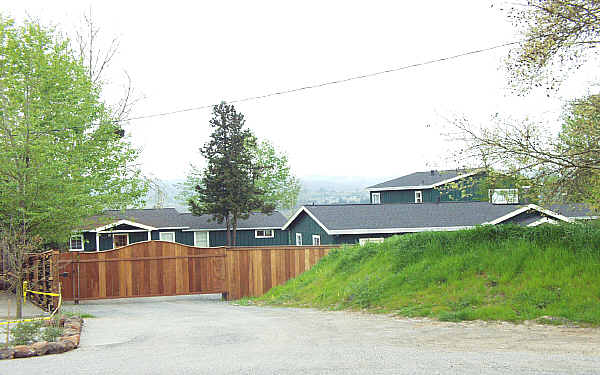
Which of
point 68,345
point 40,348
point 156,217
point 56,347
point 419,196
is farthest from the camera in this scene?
point 419,196

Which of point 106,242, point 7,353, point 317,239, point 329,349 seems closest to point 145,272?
point 317,239

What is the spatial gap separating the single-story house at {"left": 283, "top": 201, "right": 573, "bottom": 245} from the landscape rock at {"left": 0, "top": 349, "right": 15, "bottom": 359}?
1826cm

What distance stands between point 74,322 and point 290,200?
61.8m

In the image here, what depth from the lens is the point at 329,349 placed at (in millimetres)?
8609

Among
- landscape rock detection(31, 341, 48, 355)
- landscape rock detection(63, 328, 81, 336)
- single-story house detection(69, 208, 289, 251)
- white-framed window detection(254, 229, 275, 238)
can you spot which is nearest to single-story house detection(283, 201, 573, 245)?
single-story house detection(69, 208, 289, 251)

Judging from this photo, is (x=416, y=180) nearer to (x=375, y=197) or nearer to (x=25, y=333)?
(x=375, y=197)

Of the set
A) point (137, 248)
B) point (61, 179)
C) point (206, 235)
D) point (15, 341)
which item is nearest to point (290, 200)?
point (206, 235)

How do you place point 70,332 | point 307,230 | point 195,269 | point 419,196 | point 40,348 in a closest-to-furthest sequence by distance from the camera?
point 40,348
point 70,332
point 195,269
point 307,230
point 419,196

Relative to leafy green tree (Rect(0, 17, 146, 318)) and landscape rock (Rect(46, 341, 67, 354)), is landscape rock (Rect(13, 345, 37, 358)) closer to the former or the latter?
landscape rock (Rect(46, 341, 67, 354))

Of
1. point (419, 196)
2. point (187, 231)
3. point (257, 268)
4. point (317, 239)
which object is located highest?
point (419, 196)

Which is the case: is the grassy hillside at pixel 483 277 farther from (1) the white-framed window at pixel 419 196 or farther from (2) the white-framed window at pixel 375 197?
(2) the white-framed window at pixel 375 197

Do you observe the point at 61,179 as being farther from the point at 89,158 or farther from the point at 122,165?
the point at 122,165

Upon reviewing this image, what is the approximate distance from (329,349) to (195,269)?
48.1 ft

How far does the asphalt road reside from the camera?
7.18m
